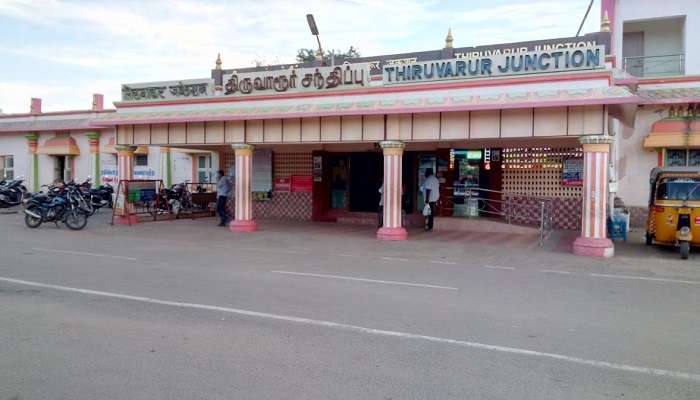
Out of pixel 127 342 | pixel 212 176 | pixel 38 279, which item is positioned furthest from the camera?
pixel 212 176

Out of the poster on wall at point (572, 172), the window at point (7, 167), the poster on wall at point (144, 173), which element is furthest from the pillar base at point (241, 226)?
the window at point (7, 167)

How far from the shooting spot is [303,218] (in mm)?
21406

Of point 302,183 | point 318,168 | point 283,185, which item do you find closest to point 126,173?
point 283,185

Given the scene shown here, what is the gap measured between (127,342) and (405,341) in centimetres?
280

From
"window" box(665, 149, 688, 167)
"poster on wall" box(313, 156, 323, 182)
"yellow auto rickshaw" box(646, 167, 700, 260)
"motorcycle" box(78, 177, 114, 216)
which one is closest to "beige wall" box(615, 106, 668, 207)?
"window" box(665, 149, 688, 167)

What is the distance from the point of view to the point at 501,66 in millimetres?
13594

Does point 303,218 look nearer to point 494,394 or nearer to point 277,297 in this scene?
point 277,297

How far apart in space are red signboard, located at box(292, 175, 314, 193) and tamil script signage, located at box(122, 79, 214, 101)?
17.8ft

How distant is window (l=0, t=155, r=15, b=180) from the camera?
2919cm

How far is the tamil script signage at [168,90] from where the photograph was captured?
17.5 m

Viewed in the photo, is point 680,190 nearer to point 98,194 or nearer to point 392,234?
point 392,234

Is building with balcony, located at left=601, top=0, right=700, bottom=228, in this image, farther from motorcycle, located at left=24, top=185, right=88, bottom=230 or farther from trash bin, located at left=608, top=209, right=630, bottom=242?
motorcycle, located at left=24, top=185, right=88, bottom=230

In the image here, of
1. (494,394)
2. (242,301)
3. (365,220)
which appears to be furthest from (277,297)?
(365,220)

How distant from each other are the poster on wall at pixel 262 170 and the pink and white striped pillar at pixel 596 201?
501 inches
